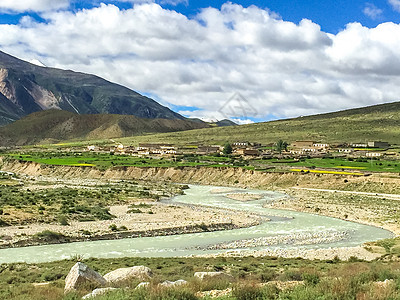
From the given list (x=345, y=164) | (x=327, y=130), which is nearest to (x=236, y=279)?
(x=345, y=164)

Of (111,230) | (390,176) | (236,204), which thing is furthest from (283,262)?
(390,176)

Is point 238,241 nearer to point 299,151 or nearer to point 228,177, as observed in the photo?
point 228,177

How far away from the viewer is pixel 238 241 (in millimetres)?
30703

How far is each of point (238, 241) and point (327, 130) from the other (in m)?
138

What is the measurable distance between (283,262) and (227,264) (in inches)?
117

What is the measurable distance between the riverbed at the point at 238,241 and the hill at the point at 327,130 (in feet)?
331

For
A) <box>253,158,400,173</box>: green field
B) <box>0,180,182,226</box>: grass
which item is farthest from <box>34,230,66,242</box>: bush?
<box>253,158,400,173</box>: green field

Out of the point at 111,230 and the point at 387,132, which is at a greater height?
the point at 387,132

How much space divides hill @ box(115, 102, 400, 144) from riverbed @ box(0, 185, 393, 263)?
101 meters

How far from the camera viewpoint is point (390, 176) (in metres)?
61.7

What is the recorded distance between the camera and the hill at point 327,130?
472ft

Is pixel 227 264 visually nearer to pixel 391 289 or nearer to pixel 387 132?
pixel 391 289

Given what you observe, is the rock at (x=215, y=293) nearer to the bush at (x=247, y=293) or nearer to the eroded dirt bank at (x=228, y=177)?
the bush at (x=247, y=293)

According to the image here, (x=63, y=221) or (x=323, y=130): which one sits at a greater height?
(x=323, y=130)
